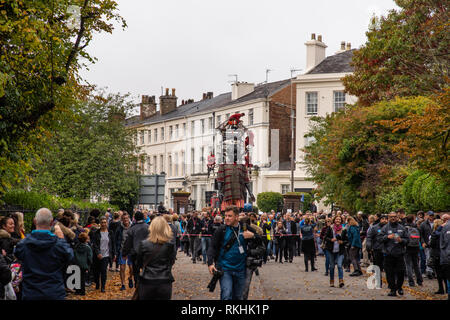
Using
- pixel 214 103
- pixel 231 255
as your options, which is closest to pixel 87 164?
pixel 231 255

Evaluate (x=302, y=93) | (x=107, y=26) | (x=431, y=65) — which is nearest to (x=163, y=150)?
(x=302, y=93)

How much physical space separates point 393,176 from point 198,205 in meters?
52.4

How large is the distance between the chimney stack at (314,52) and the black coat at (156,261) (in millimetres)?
61246

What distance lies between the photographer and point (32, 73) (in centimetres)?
1698

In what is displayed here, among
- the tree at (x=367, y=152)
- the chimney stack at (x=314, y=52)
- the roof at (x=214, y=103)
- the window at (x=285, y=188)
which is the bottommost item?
the window at (x=285, y=188)

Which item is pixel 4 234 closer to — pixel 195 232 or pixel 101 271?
pixel 101 271

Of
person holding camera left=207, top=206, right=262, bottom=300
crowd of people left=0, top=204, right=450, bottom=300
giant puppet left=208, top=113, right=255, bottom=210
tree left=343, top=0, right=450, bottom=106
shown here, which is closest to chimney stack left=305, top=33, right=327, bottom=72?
tree left=343, top=0, right=450, bottom=106

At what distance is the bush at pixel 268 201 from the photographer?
65.7m

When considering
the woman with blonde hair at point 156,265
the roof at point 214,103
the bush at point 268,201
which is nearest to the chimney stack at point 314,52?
the roof at point 214,103

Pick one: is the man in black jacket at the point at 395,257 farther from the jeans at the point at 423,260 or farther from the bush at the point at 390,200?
the bush at the point at 390,200

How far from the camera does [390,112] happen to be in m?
33.2

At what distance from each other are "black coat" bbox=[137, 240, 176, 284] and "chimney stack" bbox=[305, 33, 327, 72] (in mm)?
61246
